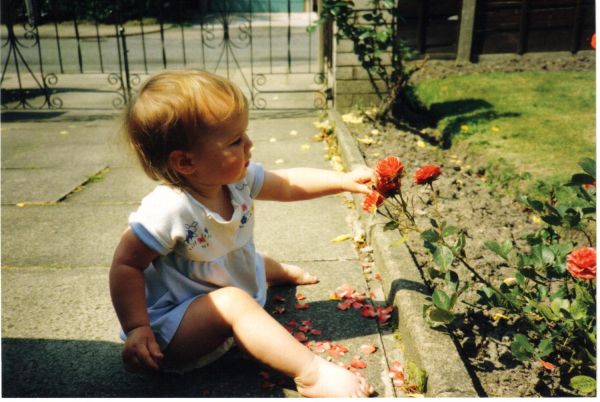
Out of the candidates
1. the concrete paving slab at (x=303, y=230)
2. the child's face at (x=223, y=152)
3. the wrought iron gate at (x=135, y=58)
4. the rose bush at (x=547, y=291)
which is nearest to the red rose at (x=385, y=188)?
the rose bush at (x=547, y=291)

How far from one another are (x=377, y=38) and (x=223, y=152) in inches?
141

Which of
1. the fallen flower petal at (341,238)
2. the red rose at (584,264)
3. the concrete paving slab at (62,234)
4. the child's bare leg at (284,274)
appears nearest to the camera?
the red rose at (584,264)

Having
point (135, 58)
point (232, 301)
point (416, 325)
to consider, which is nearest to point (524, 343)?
point (416, 325)

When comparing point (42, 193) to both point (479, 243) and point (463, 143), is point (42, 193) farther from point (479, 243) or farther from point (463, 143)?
point (463, 143)

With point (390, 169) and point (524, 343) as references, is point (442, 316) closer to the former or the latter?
point (524, 343)

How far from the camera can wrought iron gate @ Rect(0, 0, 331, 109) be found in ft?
22.6

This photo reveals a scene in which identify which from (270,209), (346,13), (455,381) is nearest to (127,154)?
(455,381)

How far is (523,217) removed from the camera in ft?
9.84

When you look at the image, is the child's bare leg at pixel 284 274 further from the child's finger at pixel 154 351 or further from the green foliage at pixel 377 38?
the green foliage at pixel 377 38

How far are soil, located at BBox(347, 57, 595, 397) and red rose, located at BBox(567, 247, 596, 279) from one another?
56cm

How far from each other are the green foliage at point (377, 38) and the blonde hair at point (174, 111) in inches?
134

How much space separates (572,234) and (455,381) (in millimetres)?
1490

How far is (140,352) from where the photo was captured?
1.67 meters

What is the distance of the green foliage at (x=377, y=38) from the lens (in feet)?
16.3
